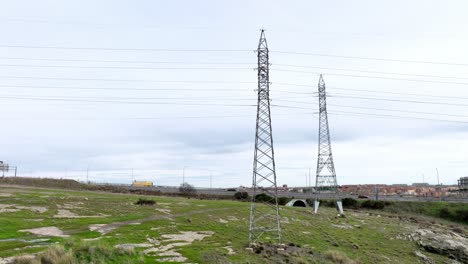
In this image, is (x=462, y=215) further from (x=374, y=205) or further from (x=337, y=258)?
(x=337, y=258)

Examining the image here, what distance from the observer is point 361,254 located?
39625mm

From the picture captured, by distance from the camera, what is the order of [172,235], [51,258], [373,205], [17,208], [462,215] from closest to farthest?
1. [51,258]
2. [172,235]
3. [17,208]
4. [462,215]
5. [373,205]

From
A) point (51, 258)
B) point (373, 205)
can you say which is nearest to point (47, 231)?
point (51, 258)

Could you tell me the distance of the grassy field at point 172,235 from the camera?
87.4 ft

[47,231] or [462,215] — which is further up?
[47,231]

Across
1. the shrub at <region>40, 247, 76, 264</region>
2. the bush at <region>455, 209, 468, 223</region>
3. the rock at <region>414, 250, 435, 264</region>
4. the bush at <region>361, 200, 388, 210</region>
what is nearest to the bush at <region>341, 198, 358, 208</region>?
the bush at <region>361, 200, 388, 210</region>

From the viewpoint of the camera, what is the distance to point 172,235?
3534 cm

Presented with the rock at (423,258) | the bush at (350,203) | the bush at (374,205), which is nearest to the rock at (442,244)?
the rock at (423,258)

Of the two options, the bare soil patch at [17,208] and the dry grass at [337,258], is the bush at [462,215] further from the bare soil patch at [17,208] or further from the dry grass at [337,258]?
the bare soil patch at [17,208]

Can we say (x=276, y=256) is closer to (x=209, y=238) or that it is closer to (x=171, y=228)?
(x=209, y=238)

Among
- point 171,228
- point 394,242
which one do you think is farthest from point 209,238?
point 394,242

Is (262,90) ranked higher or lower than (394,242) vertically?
higher

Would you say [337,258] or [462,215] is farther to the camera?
[462,215]

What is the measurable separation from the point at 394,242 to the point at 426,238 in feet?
20.5
